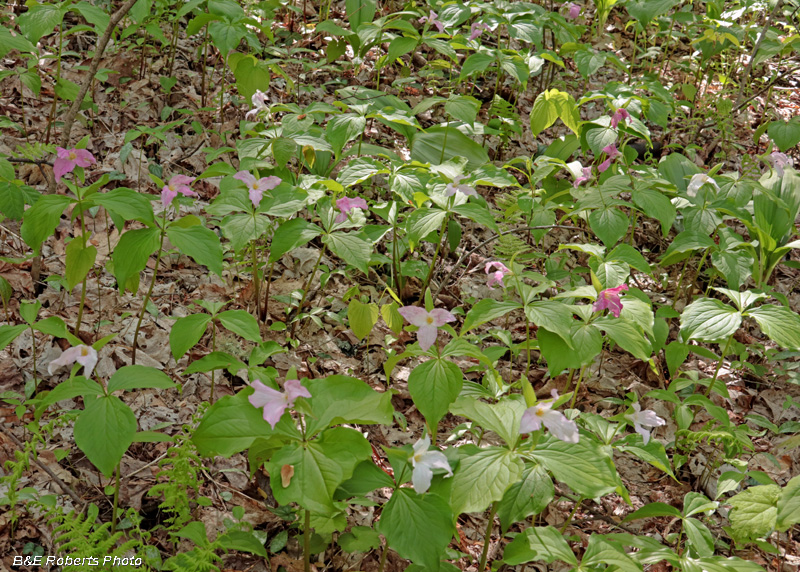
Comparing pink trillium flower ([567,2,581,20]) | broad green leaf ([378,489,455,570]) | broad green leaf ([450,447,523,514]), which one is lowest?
broad green leaf ([378,489,455,570])

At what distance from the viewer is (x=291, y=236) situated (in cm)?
229

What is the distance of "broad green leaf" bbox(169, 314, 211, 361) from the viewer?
1883mm

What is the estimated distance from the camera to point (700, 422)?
278 cm

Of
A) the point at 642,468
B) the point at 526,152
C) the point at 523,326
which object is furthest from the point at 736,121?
the point at 642,468

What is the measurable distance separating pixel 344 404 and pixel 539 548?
25.2 inches

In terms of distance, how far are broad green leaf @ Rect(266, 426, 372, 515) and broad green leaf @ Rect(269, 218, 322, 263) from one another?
0.96 m

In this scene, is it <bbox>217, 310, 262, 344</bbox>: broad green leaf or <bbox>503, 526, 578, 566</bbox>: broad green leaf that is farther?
<bbox>217, 310, 262, 344</bbox>: broad green leaf

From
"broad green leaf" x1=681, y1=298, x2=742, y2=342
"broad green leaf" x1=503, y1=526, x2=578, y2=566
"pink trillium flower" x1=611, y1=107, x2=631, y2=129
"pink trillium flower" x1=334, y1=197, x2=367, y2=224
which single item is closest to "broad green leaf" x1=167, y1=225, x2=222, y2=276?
"pink trillium flower" x1=334, y1=197, x2=367, y2=224

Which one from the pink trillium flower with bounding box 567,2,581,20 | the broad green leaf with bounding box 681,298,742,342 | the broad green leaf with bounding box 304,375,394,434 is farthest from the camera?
the pink trillium flower with bounding box 567,2,581,20

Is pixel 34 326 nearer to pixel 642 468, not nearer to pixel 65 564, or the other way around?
pixel 65 564

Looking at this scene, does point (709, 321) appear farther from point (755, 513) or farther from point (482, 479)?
point (482, 479)

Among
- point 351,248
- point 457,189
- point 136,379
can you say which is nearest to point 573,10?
point 457,189

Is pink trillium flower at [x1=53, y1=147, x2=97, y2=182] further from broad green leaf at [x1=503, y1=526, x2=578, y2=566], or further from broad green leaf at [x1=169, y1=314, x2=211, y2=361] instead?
broad green leaf at [x1=503, y1=526, x2=578, y2=566]

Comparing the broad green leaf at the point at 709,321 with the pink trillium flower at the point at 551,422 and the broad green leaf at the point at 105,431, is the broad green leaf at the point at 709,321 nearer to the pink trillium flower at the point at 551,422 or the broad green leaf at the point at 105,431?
the pink trillium flower at the point at 551,422
